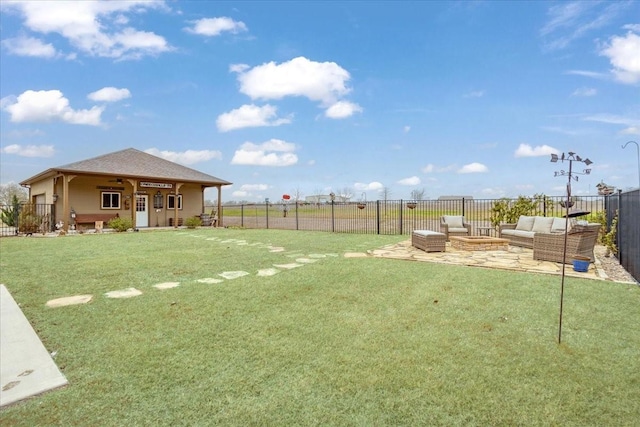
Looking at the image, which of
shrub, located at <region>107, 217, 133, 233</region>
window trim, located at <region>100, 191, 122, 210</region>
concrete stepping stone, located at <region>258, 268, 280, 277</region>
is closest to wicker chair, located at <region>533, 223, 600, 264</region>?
concrete stepping stone, located at <region>258, 268, 280, 277</region>

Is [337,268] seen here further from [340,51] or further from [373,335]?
[340,51]

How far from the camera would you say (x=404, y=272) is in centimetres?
545

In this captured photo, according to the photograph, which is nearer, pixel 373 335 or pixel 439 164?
pixel 373 335

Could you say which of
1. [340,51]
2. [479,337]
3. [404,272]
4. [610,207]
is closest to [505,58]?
[610,207]

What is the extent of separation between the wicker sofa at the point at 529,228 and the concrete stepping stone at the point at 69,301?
8724mm

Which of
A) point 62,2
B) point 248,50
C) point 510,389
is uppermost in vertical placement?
point 248,50

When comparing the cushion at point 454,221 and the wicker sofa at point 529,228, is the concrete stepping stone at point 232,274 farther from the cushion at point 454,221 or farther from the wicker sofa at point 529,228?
the cushion at point 454,221

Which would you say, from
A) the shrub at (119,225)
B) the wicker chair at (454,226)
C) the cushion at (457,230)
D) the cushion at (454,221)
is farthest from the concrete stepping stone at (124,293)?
the shrub at (119,225)

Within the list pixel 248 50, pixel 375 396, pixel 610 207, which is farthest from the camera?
pixel 248 50

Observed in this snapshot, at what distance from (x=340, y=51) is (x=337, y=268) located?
11.2m

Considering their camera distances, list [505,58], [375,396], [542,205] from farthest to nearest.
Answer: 1. [542,205]
2. [505,58]
3. [375,396]

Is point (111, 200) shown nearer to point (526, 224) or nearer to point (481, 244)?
point (481, 244)

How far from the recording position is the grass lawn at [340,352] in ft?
6.23

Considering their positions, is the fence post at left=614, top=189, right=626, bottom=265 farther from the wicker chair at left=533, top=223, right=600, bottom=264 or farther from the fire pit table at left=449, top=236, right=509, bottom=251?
the fire pit table at left=449, top=236, right=509, bottom=251
